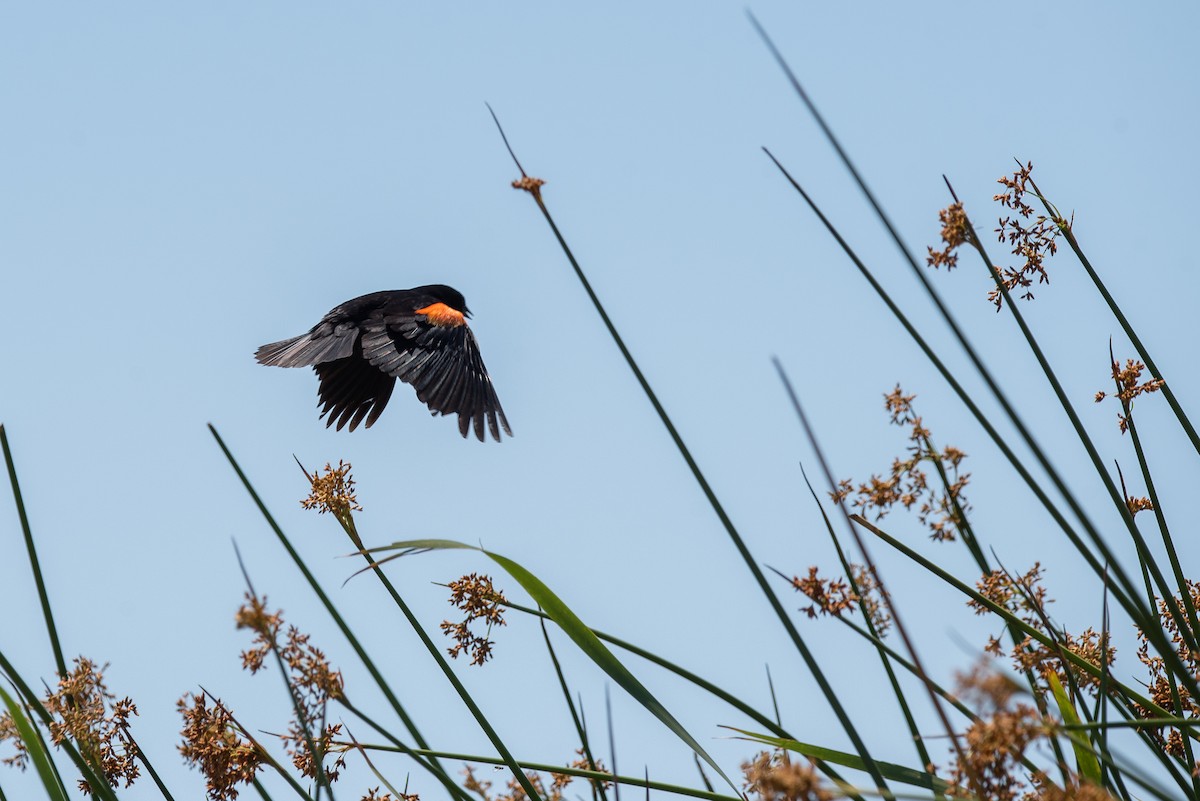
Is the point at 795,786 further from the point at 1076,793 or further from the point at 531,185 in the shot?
the point at 531,185

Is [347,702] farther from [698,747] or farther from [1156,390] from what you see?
[1156,390]

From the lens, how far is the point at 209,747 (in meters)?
1.49

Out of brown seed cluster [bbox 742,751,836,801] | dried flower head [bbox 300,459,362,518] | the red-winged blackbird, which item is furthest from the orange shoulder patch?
brown seed cluster [bbox 742,751,836,801]

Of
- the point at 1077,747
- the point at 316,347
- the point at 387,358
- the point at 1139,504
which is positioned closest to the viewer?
the point at 1077,747

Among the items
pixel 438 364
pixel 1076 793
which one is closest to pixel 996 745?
pixel 1076 793

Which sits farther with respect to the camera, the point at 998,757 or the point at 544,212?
the point at 544,212

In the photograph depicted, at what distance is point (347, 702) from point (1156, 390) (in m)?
1.20

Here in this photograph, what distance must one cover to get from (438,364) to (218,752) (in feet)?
8.93

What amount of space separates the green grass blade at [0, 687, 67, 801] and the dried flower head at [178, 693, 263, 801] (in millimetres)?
147

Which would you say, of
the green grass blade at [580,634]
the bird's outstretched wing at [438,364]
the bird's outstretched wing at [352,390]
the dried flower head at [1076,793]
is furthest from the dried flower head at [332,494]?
the bird's outstretched wing at [352,390]

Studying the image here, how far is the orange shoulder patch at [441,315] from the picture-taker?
455 centimetres

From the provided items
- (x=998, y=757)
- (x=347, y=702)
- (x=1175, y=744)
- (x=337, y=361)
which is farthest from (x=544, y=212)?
(x=337, y=361)

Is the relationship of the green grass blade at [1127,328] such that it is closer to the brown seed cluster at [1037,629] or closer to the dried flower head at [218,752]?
the brown seed cluster at [1037,629]

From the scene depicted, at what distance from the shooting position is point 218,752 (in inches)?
59.1
